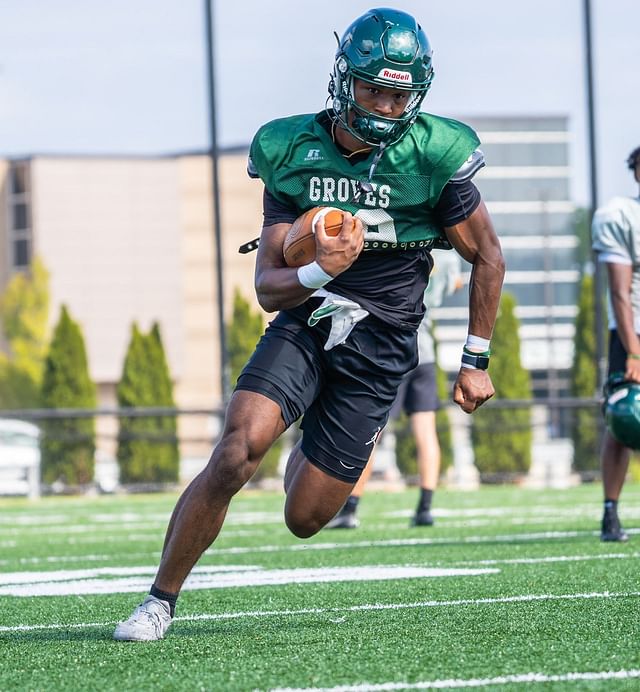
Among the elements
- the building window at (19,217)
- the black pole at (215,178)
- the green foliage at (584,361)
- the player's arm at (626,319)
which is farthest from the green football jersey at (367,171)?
the building window at (19,217)

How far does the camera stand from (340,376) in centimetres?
441

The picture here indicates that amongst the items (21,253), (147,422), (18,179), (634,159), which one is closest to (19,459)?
(147,422)

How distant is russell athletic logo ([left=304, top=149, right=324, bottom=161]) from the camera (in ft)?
14.0

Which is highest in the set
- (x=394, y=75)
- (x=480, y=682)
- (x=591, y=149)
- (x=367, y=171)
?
(x=591, y=149)

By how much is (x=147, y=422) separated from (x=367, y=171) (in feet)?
52.0

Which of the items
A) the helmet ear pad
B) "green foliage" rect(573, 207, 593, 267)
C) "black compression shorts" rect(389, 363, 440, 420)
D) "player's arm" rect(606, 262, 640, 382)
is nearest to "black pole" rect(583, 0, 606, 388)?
"black compression shorts" rect(389, 363, 440, 420)

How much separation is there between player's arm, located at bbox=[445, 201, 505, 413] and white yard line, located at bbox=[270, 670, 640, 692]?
4.02 feet

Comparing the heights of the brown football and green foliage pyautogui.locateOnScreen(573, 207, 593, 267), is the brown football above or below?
below

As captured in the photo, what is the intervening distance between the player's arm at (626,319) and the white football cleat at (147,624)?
3137mm

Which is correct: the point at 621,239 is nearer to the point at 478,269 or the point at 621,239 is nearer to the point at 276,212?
the point at 478,269

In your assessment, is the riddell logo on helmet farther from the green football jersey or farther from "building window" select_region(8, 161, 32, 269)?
"building window" select_region(8, 161, 32, 269)

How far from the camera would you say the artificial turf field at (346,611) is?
3418 millimetres

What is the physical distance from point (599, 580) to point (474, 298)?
4.42 ft

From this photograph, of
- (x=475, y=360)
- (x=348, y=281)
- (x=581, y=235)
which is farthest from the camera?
(x=581, y=235)
